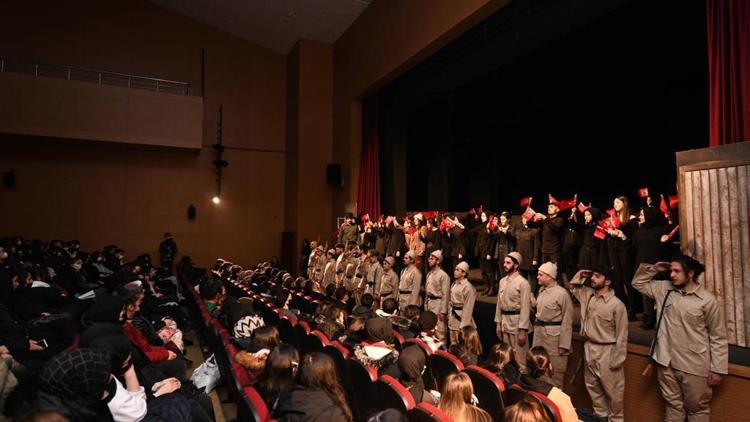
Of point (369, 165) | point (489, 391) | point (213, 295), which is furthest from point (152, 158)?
point (489, 391)

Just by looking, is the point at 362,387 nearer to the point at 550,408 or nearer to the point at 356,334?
the point at 356,334

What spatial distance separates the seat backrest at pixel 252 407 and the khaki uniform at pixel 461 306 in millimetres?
3262

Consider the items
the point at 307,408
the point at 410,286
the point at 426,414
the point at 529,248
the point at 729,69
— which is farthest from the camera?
the point at 410,286

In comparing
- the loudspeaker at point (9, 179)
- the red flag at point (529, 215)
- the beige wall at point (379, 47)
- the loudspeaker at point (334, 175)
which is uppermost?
the beige wall at point (379, 47)

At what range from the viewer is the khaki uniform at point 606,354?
139 inches

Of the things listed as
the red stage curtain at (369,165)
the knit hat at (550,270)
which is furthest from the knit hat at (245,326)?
the red stage curtain at (369,165)

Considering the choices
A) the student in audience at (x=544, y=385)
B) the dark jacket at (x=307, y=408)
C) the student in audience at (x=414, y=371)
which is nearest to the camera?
the dark jacket at (x=307, y=408)

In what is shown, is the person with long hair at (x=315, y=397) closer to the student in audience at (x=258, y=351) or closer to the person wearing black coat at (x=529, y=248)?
the student in audience at (x=258, y=351)

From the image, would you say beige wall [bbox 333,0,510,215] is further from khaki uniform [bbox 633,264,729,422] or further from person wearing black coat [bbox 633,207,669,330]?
khaki uniform [bbox 633,264,729,422]

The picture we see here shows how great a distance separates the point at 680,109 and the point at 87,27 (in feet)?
44.9

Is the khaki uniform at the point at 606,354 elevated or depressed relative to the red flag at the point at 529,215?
depressed

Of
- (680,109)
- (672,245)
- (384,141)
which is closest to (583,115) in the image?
(680,109)

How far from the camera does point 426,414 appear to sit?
1.82m

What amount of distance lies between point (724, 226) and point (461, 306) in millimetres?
2641
